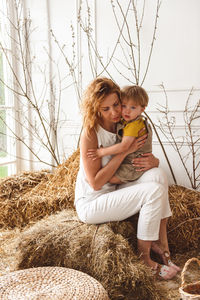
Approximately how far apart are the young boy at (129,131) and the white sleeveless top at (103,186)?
6 cm

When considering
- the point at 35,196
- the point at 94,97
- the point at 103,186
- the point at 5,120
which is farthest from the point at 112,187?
the point at 5,120

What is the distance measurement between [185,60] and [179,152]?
90 cm

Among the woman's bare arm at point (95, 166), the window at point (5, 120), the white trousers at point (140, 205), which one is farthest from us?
the window at point (5, 120)

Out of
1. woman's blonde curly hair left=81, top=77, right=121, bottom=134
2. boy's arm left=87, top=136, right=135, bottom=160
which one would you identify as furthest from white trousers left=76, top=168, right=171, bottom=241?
woman's blonde curly hair left=81, top=77, right=121, bottom=134

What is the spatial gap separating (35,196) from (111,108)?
1.20 metres

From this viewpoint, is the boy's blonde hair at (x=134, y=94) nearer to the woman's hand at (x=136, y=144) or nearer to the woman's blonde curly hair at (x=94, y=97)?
the woman's blonde curly hair at (x=94, y=97)

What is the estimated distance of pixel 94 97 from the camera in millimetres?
2211

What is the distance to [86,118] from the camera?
227 centimetres

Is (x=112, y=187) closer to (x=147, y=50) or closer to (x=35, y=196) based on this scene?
(x=35, y=196)

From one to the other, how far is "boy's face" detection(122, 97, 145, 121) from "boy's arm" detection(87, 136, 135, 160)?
0.49ft

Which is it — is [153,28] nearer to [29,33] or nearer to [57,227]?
[29,33]

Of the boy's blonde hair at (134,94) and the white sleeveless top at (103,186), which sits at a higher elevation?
the boy's blonde hair at (134,94)

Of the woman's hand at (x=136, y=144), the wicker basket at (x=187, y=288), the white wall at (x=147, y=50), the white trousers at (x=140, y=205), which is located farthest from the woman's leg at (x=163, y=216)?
the white wall at (x=147, y=50)

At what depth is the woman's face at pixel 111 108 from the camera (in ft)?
7.39
